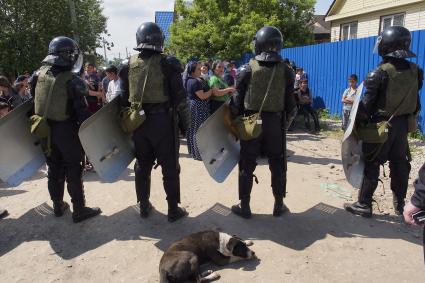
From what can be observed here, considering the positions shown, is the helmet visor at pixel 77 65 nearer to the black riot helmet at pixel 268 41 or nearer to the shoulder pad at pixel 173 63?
the shoulder pad at pixel 173 63

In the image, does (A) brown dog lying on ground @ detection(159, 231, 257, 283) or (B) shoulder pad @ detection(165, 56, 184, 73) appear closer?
(A) brown dog lying on ground @ detection(159, 231, 257, 283)

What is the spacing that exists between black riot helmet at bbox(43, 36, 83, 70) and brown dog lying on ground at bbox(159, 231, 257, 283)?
6.99 ft

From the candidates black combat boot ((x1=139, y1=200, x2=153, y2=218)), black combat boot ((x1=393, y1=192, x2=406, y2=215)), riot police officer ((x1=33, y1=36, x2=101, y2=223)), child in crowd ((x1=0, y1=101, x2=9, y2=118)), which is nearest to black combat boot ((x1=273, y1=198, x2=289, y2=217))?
black combat boot ((x1=393, y1=192, x2=406, y2=215))

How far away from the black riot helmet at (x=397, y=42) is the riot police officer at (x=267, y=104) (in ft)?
3.20

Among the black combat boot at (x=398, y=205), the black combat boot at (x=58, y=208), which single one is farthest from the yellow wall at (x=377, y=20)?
the black combat boot at (x=58, y=208)

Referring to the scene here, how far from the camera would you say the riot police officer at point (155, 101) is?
3645 mm

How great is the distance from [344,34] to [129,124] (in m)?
15.8

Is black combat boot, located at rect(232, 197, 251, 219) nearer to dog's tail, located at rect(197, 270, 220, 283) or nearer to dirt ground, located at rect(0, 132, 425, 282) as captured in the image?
dirt ground, located at rect(0, 132, 425, 282)

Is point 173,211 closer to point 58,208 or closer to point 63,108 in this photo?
point 58,208

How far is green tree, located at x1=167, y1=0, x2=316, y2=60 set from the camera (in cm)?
1631

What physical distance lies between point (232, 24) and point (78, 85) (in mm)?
14427

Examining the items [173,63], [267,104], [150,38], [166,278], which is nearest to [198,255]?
[166,278]

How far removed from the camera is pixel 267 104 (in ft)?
12.3

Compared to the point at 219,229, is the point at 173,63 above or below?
above
